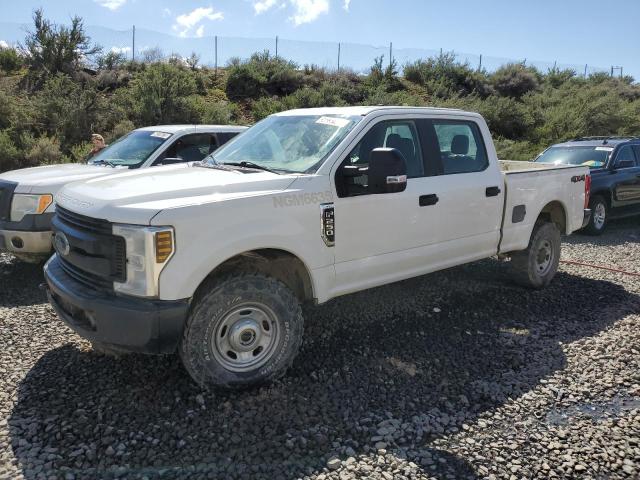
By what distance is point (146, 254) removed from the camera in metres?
3.21

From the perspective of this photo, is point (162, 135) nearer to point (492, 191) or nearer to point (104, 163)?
point (104, 163)

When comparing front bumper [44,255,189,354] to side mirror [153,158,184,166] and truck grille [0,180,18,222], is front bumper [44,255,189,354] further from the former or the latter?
side mirror [153,158,184,166]

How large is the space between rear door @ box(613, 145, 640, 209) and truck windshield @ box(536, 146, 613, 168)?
24cm

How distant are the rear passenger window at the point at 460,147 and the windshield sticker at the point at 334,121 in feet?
3.45

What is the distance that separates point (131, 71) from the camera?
2145 cm

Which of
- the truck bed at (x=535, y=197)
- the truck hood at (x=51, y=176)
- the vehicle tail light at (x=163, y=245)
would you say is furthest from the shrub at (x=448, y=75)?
the vehicle tail light at (x=163, y=245)

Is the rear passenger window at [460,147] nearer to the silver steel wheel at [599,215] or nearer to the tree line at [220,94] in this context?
the silver steel wheel at [599,215]

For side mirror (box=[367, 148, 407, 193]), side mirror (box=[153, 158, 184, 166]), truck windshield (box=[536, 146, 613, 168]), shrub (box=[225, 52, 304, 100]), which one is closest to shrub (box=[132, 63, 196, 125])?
shrub (box=[225, 52, 304, 100])

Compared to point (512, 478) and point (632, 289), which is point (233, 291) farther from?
point (632, 289)

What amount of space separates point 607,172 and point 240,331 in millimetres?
9270

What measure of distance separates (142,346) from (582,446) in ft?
9.04

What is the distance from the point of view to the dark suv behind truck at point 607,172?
10289 millimetres

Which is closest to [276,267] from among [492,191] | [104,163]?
[492,191]

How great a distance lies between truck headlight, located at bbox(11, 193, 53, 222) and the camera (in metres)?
5.74
